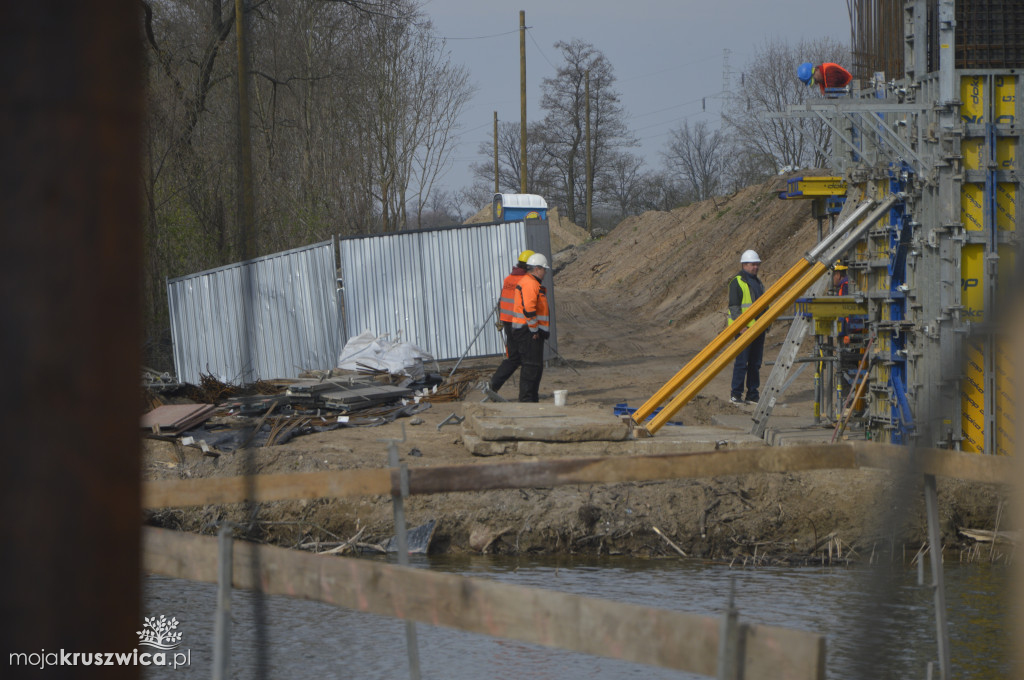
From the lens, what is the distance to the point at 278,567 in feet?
10.1

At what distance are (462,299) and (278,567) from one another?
14854 mm

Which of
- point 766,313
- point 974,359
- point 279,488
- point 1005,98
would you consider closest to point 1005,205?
point 1005,98

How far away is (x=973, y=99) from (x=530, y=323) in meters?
5.66

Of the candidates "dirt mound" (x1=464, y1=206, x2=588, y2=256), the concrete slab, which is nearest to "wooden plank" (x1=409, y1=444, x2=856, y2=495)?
the concrete slab

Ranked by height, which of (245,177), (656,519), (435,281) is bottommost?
(656,519)

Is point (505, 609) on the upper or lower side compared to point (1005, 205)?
lower

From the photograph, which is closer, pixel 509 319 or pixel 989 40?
pixel 989 40

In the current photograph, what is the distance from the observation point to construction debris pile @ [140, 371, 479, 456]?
11797 mm

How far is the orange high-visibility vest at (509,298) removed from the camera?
13.0 m

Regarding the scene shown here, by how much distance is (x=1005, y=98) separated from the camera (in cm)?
909

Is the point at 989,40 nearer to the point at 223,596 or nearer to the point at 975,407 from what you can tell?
the point at 975,407

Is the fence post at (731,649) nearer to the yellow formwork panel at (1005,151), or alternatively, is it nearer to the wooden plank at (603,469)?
the wooden plank at (603,469)

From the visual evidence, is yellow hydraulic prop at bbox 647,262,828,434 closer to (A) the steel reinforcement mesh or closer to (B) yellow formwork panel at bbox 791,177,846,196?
(B) yellow formwork panel at bbox 791,177,846,196

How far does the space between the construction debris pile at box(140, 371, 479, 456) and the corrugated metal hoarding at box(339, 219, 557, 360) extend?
5.26ft
